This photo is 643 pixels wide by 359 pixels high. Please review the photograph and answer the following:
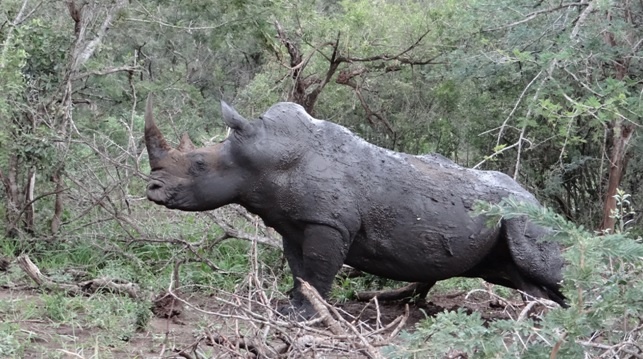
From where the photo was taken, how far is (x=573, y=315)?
2896 millimetres

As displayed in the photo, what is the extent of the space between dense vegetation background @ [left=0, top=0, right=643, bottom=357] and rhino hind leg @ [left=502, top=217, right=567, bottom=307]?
46 centimetres

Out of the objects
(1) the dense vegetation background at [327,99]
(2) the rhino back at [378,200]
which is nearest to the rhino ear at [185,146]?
(2) the rhino back at [378,200]

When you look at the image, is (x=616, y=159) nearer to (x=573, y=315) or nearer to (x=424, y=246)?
(x=424, y=246)

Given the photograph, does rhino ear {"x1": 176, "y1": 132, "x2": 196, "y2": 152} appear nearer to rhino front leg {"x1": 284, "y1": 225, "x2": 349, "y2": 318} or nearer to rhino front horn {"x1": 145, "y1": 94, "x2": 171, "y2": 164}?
rhino front horn {"x1": 145, "y1": 94, "x2": 171, "y2": 164}

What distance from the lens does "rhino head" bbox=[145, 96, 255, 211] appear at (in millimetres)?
5660

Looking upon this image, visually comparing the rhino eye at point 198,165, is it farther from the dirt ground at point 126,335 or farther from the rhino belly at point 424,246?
the rhino belly at point 424,246

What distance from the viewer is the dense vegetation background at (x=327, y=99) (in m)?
7.75

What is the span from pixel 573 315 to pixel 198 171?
3.26 metres

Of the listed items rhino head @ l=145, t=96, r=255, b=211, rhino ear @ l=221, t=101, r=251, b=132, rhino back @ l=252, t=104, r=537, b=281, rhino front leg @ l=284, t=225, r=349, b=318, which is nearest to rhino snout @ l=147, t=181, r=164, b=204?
rhino head @ l=145, t=96, r=255, b=211

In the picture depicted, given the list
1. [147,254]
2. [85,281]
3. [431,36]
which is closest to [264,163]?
[85,281]

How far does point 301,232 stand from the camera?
5.89m

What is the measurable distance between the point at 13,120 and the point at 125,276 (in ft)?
6.22

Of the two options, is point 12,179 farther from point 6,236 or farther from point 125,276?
point 125,276

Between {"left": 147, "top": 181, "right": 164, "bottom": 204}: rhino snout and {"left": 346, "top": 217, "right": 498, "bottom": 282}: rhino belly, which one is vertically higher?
{"left": 147, "top": 181, "right": 164, "bottom": 204}: rhino snout
